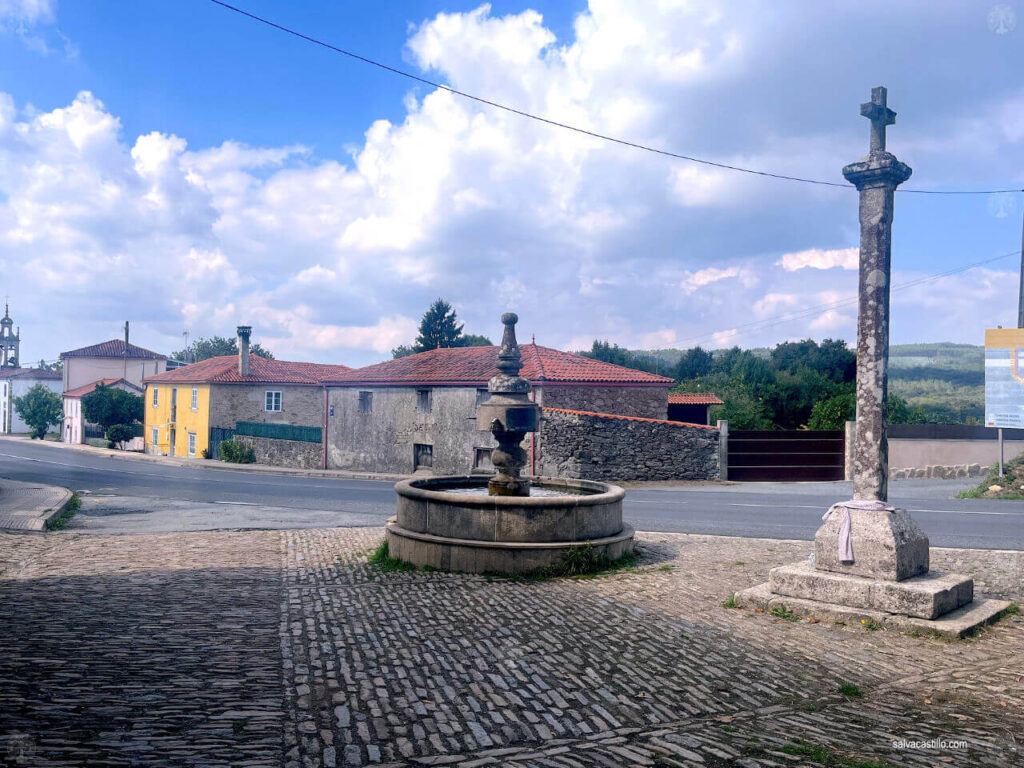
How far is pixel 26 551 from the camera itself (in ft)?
34.1

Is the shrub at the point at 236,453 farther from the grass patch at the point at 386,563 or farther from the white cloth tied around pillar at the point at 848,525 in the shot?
the white cloth tied around pillar at the point at 848,525

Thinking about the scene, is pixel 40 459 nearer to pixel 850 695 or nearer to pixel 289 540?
pixel 289 540

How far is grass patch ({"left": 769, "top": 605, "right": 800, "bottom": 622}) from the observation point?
6883 mm

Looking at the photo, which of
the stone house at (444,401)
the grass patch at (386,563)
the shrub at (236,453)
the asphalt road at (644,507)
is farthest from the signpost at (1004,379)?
the shrub at (236,453)

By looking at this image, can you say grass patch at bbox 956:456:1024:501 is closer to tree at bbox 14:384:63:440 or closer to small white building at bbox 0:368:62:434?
tree at bbox 14:384:63:440

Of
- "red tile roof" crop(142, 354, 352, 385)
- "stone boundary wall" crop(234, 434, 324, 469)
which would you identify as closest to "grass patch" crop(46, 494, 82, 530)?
"stone boundary wall" crop(234, 434, 324, 469)

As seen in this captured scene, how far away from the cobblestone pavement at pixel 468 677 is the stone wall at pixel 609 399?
694 inches

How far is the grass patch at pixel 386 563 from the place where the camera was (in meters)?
9.05

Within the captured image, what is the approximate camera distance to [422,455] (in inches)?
1179

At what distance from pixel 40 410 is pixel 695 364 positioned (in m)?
58.4

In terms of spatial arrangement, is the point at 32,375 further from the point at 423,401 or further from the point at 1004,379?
the point at 1004,379

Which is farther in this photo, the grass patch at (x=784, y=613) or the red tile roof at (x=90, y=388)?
the red tile roof at (x=90, y=388)

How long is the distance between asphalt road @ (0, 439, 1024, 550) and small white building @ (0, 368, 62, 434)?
Answer: 2360 inches

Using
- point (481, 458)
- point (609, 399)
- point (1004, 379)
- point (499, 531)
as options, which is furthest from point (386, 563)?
point (1004, 379)
